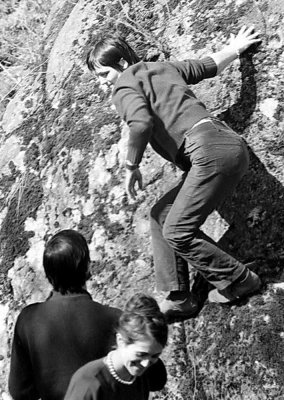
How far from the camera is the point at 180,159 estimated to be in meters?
4.36

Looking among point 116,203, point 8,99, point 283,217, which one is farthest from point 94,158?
point 8,99

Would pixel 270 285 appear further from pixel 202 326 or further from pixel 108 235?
pixel 108 235

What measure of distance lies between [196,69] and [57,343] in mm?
1892

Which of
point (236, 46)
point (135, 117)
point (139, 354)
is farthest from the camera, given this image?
point (236, 46)

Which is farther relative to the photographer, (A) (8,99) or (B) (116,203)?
(A) (8,99)

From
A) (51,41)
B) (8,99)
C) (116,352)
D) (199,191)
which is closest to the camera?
(116,352)

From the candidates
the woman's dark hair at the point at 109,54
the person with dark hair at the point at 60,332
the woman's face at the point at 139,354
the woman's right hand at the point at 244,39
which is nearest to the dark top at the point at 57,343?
the person with dark hair at the point at 60,332

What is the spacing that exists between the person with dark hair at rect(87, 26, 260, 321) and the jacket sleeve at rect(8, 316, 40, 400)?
111cm

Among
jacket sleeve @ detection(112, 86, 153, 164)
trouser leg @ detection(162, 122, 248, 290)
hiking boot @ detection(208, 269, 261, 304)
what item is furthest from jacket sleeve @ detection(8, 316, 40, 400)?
hiking boot @ detection(208, 269, 261, 304)

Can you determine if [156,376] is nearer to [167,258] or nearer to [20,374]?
[20,374]

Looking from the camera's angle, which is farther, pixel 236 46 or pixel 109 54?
pixel 236 46

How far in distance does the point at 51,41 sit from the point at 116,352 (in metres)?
3.85

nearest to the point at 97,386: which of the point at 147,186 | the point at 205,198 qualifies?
the point at 205,198

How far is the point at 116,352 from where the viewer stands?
316cm
